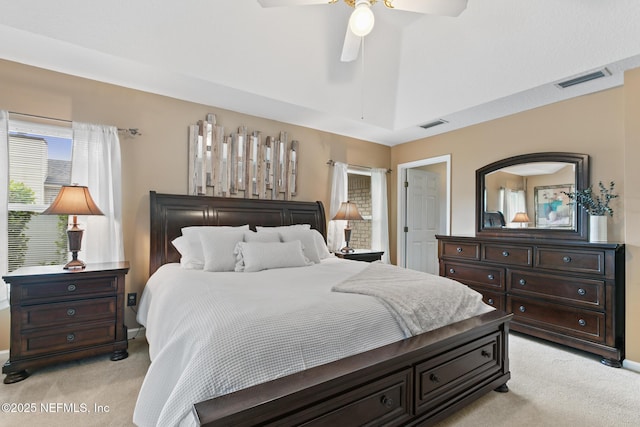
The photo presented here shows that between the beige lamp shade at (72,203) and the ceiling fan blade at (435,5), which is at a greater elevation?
the ceiling fan blade at (435,5)

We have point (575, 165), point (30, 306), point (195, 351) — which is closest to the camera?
point (195, 351)

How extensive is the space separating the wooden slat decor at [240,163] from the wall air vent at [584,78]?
120 inches

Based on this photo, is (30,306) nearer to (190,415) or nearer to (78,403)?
(78,403)

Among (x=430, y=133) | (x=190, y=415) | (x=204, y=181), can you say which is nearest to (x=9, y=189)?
(x=204, y=181)

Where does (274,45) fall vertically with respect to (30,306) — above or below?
above

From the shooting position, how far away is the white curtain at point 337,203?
15.3ft

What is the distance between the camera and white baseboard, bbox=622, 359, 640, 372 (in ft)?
8.47

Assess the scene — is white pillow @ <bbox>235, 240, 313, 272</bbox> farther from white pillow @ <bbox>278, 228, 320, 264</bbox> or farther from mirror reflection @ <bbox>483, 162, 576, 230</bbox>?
mirror reflection @ <bbox>483, 162, 576, 230</bbox>

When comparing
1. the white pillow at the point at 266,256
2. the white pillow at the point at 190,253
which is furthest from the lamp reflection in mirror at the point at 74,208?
the white pillow at the point at 266,256

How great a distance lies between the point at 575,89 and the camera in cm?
314

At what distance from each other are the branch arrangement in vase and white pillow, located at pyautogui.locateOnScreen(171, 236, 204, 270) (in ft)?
12.6

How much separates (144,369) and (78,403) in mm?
491

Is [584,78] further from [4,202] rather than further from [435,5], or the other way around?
[4,202]

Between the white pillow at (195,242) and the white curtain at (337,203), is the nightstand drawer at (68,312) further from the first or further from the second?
the white curtain at (337,203)
